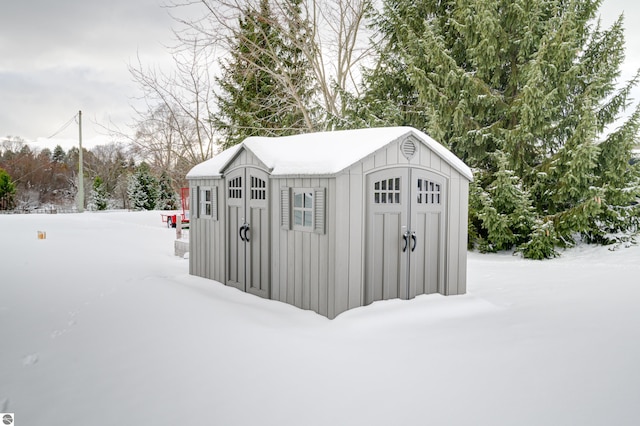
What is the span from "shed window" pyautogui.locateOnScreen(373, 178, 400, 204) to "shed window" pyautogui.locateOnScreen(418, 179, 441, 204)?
368 mm

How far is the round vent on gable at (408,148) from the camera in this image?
17.7 feet

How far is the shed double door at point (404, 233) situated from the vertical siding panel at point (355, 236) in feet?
0.50

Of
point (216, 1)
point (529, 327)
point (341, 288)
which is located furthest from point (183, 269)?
point (216, 1)

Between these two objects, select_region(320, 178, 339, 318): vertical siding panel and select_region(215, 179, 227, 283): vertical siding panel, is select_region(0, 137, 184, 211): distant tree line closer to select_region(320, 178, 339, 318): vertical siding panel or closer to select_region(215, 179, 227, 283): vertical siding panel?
select_region(215, 179, 227, 283): vertical siding panel

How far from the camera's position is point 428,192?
18.6ft

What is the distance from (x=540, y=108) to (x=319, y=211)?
727 centimetres

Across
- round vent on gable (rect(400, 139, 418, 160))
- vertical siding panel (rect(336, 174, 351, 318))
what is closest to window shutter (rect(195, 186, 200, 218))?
vertical siding panel (rect(336, 174, 351, 318))

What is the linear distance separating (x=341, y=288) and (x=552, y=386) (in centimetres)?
222

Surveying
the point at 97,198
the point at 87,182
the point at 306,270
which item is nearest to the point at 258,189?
the point at 306,270

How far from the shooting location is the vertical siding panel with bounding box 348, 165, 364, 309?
16.2 feet

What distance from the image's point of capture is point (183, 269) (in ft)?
27.8

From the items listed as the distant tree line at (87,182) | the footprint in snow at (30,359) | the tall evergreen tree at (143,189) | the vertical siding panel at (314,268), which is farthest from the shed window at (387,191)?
the tall evergreen tree at (143,189)

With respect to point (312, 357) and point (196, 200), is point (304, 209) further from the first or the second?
point (196, 200)

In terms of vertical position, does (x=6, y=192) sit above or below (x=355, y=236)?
above
